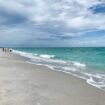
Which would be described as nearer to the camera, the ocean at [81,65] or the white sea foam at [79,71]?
the white sea foam at [79,71]

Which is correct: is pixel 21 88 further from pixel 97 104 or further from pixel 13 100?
pixel 97 104

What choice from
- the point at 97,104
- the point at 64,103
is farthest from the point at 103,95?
the point at 64,103

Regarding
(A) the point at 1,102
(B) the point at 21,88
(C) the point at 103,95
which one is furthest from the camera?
(B) the point at 21,88

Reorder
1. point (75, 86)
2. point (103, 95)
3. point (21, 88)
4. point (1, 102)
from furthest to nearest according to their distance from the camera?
point (75, 86) < point (21, 88) < point (103, 95) < point (1, 102)

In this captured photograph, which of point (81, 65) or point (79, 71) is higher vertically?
point (79, 71)

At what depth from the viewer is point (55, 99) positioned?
573cm

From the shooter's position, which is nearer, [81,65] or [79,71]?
[79,71]

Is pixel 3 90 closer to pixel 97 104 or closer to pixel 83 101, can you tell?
pixel 83 101

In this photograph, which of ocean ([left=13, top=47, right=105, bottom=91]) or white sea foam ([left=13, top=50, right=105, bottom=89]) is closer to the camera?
white sea foam ([left=13, top=50, right=105, bottom=89])

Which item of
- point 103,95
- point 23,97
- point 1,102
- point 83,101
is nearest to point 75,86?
point 103,95

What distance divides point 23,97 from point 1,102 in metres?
0.81

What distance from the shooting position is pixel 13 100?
5.52 m

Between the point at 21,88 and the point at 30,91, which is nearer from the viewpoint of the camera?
the point at 30,91

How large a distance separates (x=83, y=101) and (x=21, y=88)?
266cm
